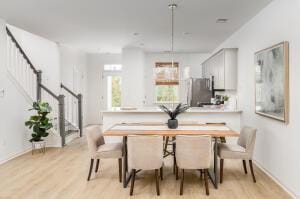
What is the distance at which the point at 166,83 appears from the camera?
10.3 metres

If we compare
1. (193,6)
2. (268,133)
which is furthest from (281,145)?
(193,6)

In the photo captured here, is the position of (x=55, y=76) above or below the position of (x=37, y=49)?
below

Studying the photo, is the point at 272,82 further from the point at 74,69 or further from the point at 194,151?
the point at 74,69

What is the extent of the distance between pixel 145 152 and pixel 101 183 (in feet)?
3.31

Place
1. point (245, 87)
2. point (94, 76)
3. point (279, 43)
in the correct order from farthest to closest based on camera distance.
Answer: point (94, 76) < point (245, 87) < point (279, 43)

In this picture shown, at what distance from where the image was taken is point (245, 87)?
5.72 meters

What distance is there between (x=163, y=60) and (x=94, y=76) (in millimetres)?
2861

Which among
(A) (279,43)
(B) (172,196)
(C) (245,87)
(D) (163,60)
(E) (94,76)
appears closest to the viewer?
(B) (172,196)

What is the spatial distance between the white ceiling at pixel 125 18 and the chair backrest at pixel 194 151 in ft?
6.79

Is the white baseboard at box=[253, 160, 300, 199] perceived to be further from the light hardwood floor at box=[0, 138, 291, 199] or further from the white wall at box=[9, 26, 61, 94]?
the white wall at box=[9, 26, 61, 94]

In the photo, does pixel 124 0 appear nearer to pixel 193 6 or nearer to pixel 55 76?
pixel 193 6

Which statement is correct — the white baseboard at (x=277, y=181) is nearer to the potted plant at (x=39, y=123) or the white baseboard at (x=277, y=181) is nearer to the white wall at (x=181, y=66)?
the potted plant at (x=39, y=123)

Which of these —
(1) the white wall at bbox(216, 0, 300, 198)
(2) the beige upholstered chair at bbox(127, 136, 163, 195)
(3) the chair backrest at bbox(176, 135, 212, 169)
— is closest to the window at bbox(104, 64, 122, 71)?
(1) the white wall at bbox(216, 0, 300, 198)

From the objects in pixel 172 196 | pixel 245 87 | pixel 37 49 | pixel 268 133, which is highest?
pixel 37 49
